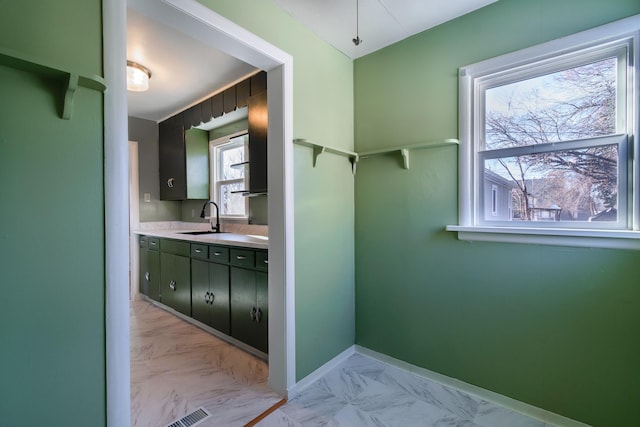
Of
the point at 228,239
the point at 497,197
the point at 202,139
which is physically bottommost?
the point at 228,239

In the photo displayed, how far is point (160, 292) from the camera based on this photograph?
345 cm

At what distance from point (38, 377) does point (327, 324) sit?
1.59 m

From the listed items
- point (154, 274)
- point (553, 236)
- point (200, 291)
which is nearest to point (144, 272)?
point (154, 274)

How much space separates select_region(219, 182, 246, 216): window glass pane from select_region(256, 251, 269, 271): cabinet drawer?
1352mm

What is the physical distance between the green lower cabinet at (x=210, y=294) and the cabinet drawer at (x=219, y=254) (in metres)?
0.05

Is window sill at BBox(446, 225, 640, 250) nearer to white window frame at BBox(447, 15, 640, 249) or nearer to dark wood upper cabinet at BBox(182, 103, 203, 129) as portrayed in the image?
white window frame at BBox(447, 15, 640, 249)

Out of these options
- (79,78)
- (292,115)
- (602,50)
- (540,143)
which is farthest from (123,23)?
(602,50)

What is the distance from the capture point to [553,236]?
1592 millimetres

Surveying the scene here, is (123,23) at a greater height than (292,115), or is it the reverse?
(123,23)

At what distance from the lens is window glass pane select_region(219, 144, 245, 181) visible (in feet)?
11.5

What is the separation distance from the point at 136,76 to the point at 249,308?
2.14 meters

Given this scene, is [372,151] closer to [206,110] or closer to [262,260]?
[262,260]

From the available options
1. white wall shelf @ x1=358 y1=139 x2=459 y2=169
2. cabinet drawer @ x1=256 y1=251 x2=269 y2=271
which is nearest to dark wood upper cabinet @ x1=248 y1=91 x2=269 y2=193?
cabinet drawer @ x1=256 y1=251 x2=269 y2=271

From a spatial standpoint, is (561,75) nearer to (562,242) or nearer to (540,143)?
(540,143)
